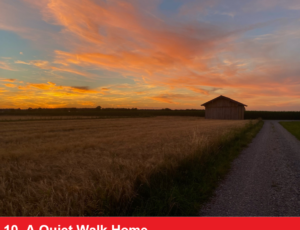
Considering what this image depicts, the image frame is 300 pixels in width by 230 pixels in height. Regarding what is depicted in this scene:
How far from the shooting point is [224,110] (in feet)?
178

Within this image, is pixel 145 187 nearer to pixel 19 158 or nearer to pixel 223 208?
pixel 223 208

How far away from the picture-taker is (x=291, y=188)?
598cm

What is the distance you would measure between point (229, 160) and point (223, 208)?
16.0 feet

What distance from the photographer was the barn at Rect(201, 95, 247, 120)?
52.2 m

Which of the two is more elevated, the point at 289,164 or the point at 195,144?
the point at 195,144

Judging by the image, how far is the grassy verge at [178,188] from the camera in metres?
4.31

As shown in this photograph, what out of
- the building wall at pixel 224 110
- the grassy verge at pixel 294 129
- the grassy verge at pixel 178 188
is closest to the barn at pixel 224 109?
the building wall at pixel 224 110

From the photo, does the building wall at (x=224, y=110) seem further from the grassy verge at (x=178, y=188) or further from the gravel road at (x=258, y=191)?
the grassy verge at (x=178, y=188)

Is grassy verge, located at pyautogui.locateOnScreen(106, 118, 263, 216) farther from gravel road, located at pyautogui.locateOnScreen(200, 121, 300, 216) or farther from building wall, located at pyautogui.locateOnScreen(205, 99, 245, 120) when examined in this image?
building wall, located at pyautogui.locateOnScreen(205, 99, 245, 120)

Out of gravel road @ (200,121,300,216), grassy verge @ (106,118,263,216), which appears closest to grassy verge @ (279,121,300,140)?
gravel road @ (200,121,300,216)

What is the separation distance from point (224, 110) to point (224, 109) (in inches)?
10.6

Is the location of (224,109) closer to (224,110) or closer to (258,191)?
(224,110)

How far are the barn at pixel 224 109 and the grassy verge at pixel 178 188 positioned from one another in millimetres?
47957

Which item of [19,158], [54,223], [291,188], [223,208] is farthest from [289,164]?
[19,158]
